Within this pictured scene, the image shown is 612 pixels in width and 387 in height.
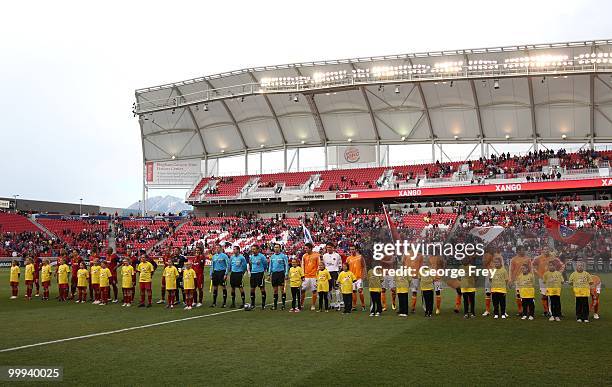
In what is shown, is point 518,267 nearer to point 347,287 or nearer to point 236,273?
point 347,287

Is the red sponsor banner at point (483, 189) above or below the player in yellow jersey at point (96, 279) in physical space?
above

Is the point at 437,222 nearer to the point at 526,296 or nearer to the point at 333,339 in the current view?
the point at 526,296

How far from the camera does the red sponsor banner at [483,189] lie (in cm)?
3878

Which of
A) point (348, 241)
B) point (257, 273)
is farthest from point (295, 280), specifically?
point (348, 241)

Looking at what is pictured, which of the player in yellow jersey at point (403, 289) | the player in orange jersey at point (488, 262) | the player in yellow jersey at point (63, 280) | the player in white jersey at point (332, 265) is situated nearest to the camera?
the player in orange jersey at point (488, 262)

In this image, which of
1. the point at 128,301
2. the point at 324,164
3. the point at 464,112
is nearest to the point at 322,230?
the point at 324,164

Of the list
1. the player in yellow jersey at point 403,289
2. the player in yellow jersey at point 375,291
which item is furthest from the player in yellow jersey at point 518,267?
the player in yellow jersey at point 375,291

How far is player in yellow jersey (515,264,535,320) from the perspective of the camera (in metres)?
13.6

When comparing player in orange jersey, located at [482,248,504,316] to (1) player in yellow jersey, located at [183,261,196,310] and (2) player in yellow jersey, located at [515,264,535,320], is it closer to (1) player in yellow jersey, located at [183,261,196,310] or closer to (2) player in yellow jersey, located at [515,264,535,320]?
(2) player in yellow jersey, located at [515,264,535,320]

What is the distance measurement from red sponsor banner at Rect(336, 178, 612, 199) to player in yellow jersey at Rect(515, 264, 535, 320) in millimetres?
28514

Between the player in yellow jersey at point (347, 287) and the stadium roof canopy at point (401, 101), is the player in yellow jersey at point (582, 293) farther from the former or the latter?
the stadium roof canopy at point (401, 101)

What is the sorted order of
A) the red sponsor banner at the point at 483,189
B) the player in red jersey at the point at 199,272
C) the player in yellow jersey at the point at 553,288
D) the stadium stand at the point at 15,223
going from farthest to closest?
the stadium stand at the point at 15,223 < the red sponsor banner at the point at 483,189 < the player in red jersey at the point at 199,272 < the player in yellow jersey at the point at 553,288

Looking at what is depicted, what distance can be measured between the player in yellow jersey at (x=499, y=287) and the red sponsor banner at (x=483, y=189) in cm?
2855

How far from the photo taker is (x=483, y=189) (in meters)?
42.1
